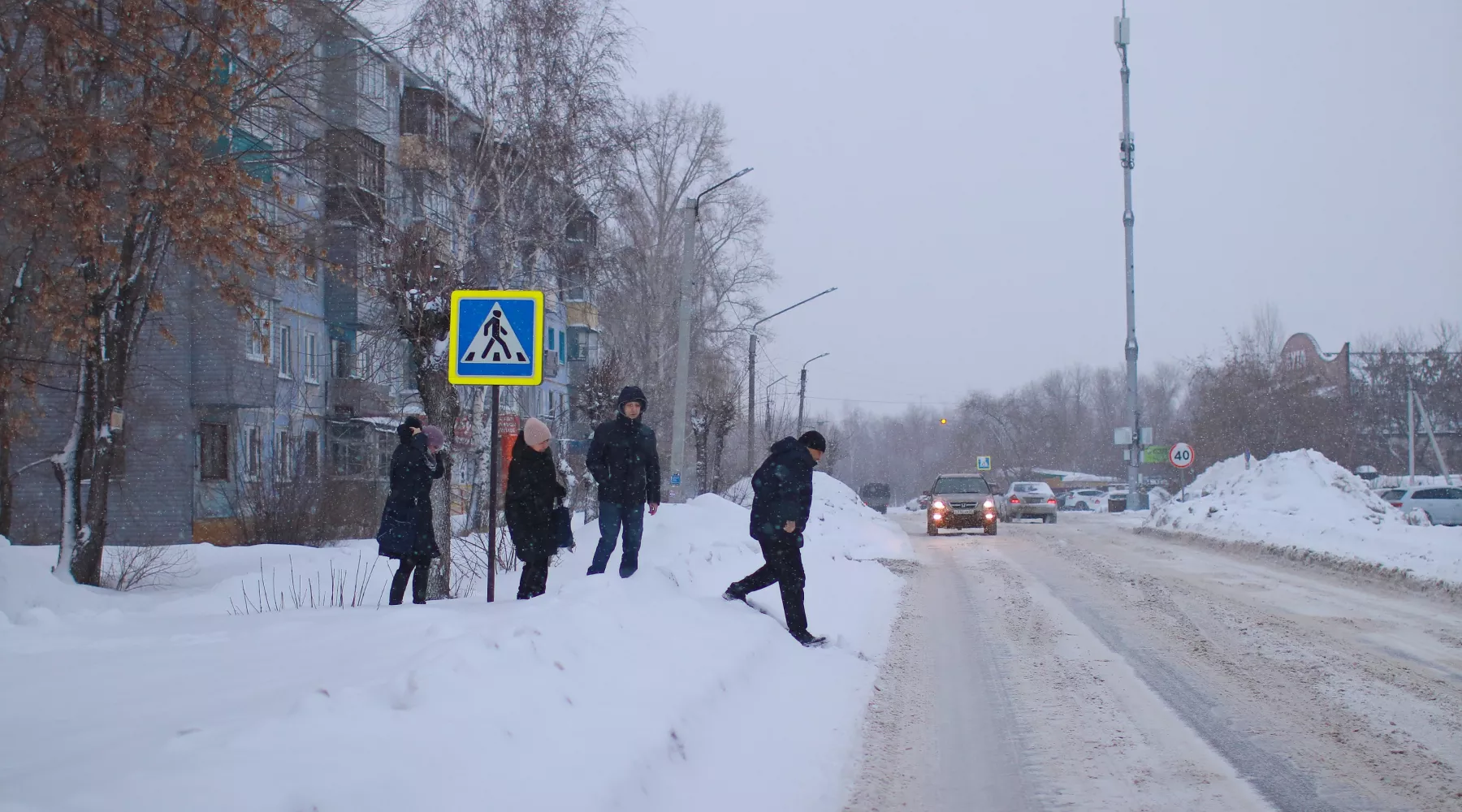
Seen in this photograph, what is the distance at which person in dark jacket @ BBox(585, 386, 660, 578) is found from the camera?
9.58 meters

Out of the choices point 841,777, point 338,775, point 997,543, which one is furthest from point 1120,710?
point 997,543

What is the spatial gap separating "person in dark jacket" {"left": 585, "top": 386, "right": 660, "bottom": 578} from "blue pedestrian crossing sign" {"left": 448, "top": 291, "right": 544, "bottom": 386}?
3.80 feet

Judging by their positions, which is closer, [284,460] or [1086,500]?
[284,460]

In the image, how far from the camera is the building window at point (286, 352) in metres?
28.4

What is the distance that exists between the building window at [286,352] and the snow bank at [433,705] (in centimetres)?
1941

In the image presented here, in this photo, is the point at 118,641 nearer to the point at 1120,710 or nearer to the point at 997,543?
the point at 1120,710

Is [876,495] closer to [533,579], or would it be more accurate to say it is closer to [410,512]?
[533,579]

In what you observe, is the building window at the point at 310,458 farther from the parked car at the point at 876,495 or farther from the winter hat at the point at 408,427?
the parked car at the point at 876,495

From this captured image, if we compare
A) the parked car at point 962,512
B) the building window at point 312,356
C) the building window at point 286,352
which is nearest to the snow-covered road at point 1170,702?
the parked car at point 962,512

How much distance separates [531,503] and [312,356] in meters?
23.5

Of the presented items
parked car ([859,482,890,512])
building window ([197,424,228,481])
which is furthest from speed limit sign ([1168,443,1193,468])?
parked car ([859,482,890,512])

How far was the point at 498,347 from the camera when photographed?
28.3 ft

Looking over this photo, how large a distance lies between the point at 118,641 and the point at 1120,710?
20.5ft

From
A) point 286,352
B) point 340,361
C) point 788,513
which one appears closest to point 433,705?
point 788,513
